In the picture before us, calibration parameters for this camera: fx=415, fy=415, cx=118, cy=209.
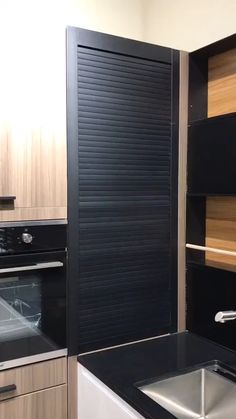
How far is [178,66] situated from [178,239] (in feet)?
2.58

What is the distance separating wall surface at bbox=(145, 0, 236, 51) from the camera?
6.02 ft

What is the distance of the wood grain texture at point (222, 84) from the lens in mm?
1821

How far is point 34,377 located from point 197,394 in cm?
65

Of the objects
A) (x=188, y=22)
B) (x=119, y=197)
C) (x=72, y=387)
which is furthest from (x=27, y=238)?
(x=188, y=22)

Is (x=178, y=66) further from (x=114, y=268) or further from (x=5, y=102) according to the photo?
(x=114, y=268)

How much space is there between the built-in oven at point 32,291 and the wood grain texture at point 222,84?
2.97 feet

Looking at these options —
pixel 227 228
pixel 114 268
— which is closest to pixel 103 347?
pixel 114 268

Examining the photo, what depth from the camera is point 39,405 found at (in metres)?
1.62

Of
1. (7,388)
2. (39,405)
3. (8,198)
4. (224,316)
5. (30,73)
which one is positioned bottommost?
(39,405)

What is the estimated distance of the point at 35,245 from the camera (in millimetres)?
1590

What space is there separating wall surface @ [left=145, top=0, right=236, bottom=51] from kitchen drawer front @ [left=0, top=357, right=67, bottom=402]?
1.57 metres

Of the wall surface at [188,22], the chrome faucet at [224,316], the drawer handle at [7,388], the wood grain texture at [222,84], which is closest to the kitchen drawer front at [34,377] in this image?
the drawer handle at [7,388]

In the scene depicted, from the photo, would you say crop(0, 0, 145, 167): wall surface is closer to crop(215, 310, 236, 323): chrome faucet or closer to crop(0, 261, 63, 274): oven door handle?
crop(0, 261, 63, 274): oven door handle

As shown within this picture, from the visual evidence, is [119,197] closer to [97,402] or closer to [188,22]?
[97,402]
